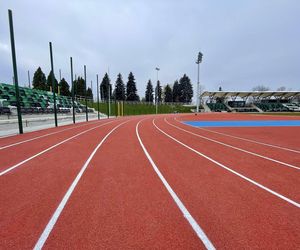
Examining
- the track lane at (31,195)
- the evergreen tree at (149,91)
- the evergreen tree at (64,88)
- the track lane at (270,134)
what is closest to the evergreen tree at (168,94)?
the evergreen tree at (149,91)

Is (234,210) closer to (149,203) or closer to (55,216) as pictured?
(149,203)

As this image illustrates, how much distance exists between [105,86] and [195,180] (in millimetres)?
98562

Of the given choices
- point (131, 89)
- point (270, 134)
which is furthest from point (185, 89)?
point (270, 134)

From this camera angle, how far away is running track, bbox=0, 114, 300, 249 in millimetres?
2934

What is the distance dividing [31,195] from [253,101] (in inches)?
3472

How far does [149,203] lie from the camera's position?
4.02 m

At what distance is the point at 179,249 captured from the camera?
2.71 m

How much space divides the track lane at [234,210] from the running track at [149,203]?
16 mm

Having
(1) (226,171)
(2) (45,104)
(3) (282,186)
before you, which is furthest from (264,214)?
(2) (45,104)

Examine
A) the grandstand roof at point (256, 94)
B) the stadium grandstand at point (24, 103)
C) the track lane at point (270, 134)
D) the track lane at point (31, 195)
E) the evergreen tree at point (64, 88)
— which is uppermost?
the evergreen tree at point (64, 88)

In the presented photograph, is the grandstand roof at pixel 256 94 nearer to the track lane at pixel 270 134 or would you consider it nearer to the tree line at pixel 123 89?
the tree line at pixel 123 89

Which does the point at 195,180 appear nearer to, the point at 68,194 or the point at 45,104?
the point at 68,194

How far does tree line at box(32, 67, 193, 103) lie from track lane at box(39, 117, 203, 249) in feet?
154

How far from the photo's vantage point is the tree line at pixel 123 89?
7038cm
